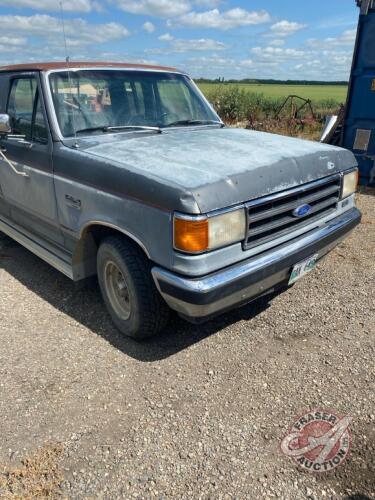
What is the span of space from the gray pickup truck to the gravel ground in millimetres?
404

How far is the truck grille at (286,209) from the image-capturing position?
266 centimetres

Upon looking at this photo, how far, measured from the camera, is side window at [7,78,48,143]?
11.6 ft

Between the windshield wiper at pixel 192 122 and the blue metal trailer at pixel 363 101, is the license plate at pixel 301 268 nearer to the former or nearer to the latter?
the windshield wiper at pixel 192 122

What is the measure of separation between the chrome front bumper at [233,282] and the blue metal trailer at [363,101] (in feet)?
16.7

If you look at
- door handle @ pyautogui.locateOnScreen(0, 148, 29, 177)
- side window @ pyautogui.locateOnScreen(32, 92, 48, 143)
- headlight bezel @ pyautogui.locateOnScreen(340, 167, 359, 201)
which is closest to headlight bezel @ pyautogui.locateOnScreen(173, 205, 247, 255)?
headlight bezel @ pyautogui.locateOnScreen(340, 167, 359, 201)

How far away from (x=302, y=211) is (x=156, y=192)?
1146 mm

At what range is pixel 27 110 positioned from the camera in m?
3.77

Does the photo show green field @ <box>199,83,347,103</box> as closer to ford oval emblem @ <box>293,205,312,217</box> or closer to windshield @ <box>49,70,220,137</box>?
windshield @ <box>49,70,220,137</box>

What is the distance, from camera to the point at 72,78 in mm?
3488

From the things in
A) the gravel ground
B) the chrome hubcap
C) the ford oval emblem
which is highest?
the ford oval emblem

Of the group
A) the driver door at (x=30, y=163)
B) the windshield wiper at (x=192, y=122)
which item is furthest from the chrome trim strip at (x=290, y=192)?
the driver door at (x=30, y=163)

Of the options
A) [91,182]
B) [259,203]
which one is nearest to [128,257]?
[91,182]
